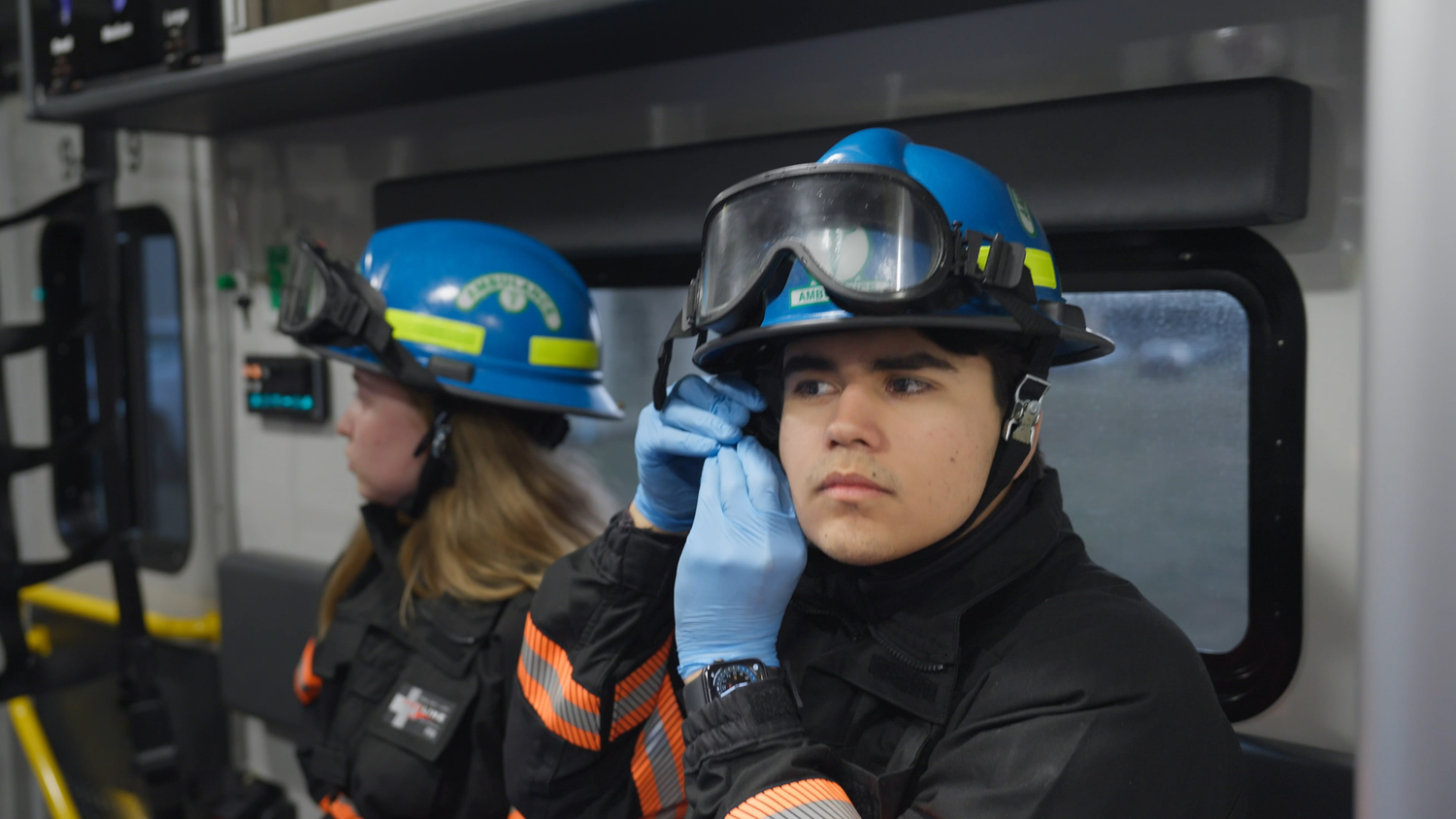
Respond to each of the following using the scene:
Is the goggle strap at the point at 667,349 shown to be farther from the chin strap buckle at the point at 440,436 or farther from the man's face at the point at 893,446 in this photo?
the chin strap buckle at the point at 440,436

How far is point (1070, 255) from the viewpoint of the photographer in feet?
5.98

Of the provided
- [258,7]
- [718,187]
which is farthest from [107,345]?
[718,187]

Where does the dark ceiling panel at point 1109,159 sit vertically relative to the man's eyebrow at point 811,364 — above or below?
above

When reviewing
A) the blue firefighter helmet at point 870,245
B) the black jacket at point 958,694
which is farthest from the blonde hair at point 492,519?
the blue firefighter helmet at point 870,245

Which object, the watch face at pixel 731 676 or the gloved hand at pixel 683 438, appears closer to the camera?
the watch face at pixel 731 676

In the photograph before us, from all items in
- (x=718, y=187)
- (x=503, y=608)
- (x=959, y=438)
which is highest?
(x=718, y=187)

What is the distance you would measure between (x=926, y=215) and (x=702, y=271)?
315 mm

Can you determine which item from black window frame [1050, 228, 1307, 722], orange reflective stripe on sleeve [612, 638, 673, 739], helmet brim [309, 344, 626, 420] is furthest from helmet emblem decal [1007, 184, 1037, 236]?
helmet brim [309, 344, 626, 420]

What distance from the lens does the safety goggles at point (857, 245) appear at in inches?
43.8

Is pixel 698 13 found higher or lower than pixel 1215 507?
higher

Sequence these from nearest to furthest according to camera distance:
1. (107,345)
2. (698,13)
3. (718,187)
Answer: (698,13)
(718,187)
(107,345)

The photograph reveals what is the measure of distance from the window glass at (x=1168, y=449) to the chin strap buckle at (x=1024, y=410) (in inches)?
28.1

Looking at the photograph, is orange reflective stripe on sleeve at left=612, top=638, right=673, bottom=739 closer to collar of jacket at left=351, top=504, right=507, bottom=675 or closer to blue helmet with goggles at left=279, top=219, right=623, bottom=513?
collar of jacket at left=351, top=504, right=507, bottom=675

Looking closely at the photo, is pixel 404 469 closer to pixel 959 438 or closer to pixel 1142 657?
pixel 959 438
